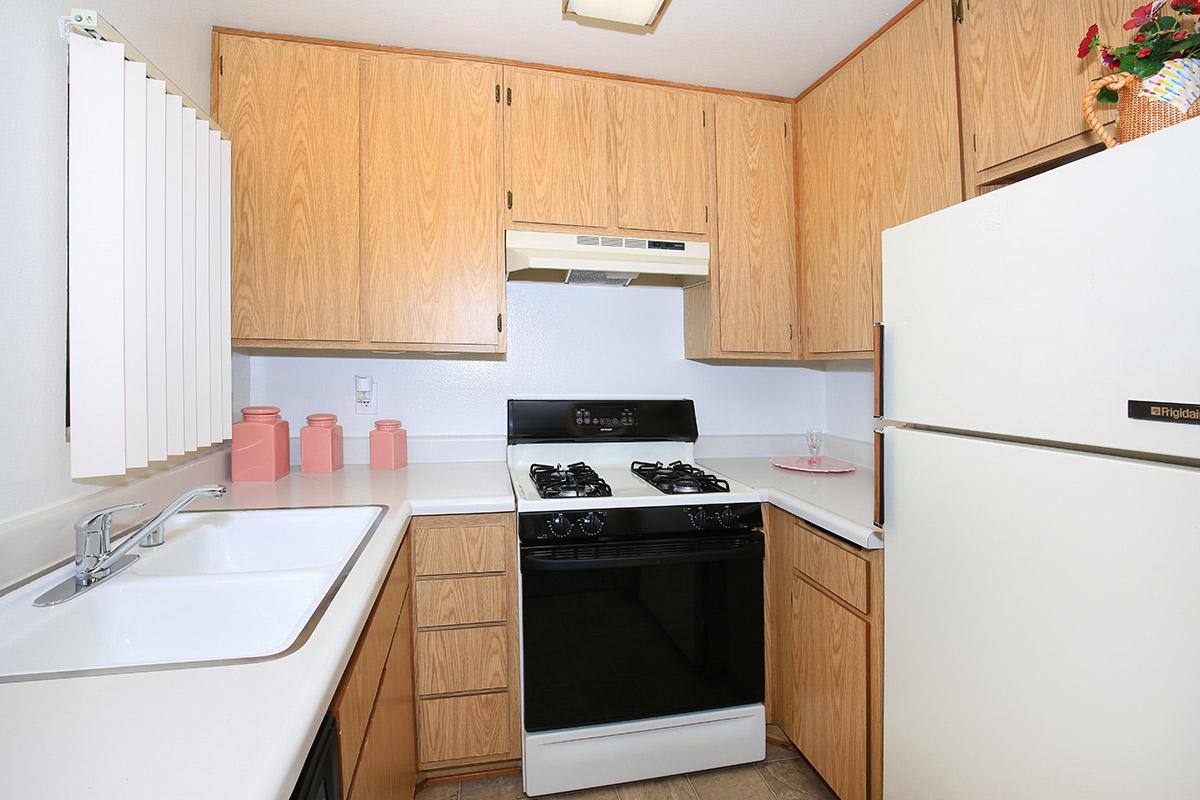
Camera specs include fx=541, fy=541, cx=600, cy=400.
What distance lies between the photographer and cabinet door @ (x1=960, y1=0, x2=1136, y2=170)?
3.78 feet

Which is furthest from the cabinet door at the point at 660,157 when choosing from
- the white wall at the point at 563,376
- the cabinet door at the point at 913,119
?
the cabinet door at the point at 913,119

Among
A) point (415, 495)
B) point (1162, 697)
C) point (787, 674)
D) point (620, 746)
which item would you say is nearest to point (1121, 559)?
point (1162, 697)

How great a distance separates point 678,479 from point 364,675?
114cm

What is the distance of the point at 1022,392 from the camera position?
2.97 ft

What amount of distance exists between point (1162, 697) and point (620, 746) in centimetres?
135

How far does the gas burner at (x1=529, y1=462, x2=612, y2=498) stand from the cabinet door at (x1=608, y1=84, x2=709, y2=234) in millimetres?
942

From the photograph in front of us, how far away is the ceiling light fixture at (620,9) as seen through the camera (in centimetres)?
148

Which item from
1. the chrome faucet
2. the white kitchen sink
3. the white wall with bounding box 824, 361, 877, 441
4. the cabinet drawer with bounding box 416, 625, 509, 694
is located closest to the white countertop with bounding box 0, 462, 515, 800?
the white kitchen sink

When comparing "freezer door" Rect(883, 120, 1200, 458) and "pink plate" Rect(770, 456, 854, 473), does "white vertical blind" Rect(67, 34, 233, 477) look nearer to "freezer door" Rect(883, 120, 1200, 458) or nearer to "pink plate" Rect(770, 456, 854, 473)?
"freezer door" Rect(883, 120, 1200, 458)

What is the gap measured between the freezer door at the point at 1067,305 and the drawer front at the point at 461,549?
1195mm

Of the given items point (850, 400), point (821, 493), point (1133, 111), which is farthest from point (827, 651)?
point (1133, 111)

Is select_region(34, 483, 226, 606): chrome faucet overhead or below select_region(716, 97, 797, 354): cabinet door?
below

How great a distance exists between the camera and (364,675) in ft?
3.20

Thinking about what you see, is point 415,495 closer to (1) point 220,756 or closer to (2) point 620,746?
(2) point 620,746
